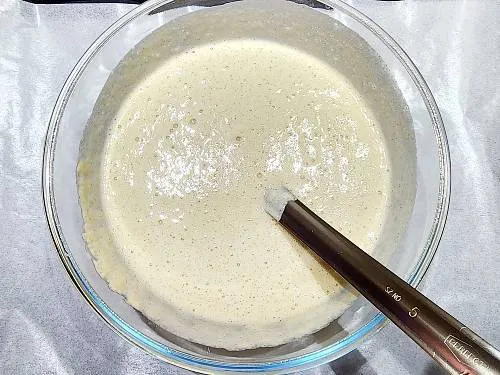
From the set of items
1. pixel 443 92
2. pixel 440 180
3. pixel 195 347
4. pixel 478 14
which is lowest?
pixel 195 347

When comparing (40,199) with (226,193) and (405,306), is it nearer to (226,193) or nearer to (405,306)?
(226,193)

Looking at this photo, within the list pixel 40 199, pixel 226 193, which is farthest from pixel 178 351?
pixel 40 199

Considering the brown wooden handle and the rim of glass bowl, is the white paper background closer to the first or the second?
the rim of glass bowl

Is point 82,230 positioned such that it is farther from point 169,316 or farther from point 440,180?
point 440,180

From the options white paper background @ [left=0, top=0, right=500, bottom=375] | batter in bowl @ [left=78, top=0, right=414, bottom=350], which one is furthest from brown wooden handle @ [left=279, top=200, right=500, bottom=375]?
white paper background @ [left=0, top=0, right=500, bottom=375]

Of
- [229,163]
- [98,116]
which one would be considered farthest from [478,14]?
[98,116]
